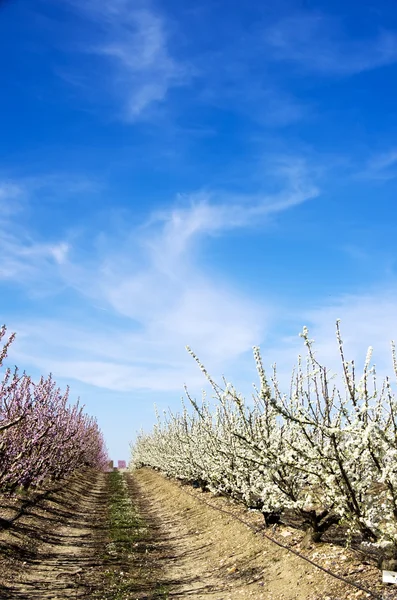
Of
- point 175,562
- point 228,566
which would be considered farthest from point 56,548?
point 228,566

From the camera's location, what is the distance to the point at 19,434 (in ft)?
52.4

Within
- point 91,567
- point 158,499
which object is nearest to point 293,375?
point 91,567

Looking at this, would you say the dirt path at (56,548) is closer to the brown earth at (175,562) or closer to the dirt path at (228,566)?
the brown earth at (175,562)

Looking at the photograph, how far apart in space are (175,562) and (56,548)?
10.9 feet

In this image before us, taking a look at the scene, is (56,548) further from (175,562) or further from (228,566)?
(228,566)

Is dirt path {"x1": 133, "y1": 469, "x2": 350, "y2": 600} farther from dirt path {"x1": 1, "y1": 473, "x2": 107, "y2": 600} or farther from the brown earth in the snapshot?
dirt path {"x1": 1, "y1": 473, "x2": 107, "y2": 600}

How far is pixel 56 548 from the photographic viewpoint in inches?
517

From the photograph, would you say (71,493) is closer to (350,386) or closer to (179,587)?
(179,587)

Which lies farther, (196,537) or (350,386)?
(196,537)

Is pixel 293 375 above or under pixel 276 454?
above

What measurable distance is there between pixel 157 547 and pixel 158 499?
1267cm

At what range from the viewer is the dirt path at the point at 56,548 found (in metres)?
9.34

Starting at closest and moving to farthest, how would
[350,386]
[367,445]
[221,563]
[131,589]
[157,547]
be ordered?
[367,445], [350,386], [131,589], [221,563], [157,547]

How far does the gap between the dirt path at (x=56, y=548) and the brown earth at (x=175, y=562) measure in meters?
0.02
